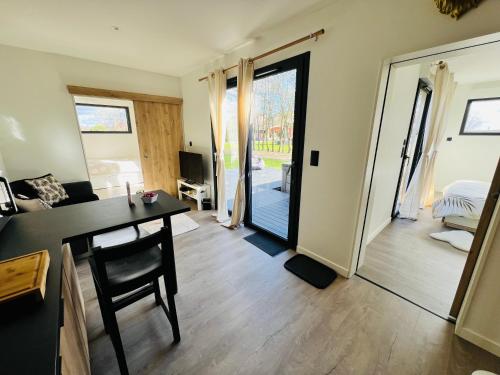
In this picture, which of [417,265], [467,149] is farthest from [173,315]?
[467,149]

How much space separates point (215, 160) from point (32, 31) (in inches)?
101

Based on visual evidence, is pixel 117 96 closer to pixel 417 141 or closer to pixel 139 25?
pixel 139 25

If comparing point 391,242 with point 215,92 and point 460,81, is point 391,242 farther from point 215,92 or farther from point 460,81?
point 460,81

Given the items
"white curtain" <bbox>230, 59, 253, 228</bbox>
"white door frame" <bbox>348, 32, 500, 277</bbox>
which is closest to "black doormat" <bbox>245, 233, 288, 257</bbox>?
"white curtain" <bbox>230, 59, 253, 228</bbox>

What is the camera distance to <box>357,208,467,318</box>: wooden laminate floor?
75.4 inches

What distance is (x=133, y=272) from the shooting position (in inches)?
51.8

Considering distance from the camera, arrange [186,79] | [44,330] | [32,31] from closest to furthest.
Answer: [44,330] < [32,31] < [186,79]

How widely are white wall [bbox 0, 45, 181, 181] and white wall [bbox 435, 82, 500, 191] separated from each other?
6582mm

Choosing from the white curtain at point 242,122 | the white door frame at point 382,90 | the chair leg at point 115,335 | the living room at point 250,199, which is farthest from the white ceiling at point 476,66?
the chair leg at point 115,335

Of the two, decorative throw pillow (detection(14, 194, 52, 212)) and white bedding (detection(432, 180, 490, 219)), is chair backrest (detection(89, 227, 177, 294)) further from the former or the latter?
white bedding (detection(432, 180, 490, 219))

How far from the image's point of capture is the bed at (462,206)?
278 centimetres

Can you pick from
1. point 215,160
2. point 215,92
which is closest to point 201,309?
point 215,160

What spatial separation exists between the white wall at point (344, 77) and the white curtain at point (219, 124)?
669 mm

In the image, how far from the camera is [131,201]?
1.73 metres
